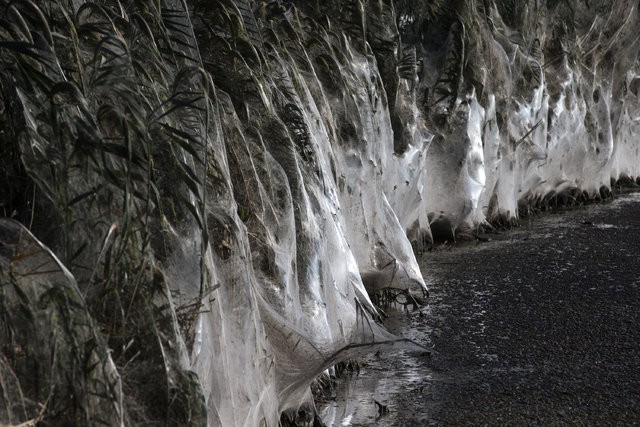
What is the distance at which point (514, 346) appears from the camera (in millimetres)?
7156

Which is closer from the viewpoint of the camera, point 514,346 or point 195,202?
point 195,202

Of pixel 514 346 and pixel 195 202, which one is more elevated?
pixel 195 202

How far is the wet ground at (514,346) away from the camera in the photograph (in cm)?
584

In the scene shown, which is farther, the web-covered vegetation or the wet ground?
the wet ground

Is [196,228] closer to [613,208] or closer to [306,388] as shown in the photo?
[306,388]

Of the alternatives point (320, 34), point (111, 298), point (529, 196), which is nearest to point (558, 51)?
point (529, 196)

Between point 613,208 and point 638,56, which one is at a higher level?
point 638,56

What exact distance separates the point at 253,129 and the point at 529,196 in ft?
30.4

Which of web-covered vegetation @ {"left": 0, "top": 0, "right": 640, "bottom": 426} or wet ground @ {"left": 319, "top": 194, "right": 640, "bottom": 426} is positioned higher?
web-covered vegetation @ {"left": 0, "top": 0, "right": 640, "bottom": 426}

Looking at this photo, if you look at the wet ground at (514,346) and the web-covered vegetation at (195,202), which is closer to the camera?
the web-covered vegetation at (195,202)

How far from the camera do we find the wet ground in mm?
5840

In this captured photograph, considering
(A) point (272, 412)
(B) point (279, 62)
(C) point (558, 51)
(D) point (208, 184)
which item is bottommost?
(A) point (272, 412)

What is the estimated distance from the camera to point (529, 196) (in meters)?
14.5

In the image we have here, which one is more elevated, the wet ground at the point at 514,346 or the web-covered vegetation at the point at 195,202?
the web-covered vegetation at the point at 195,202
